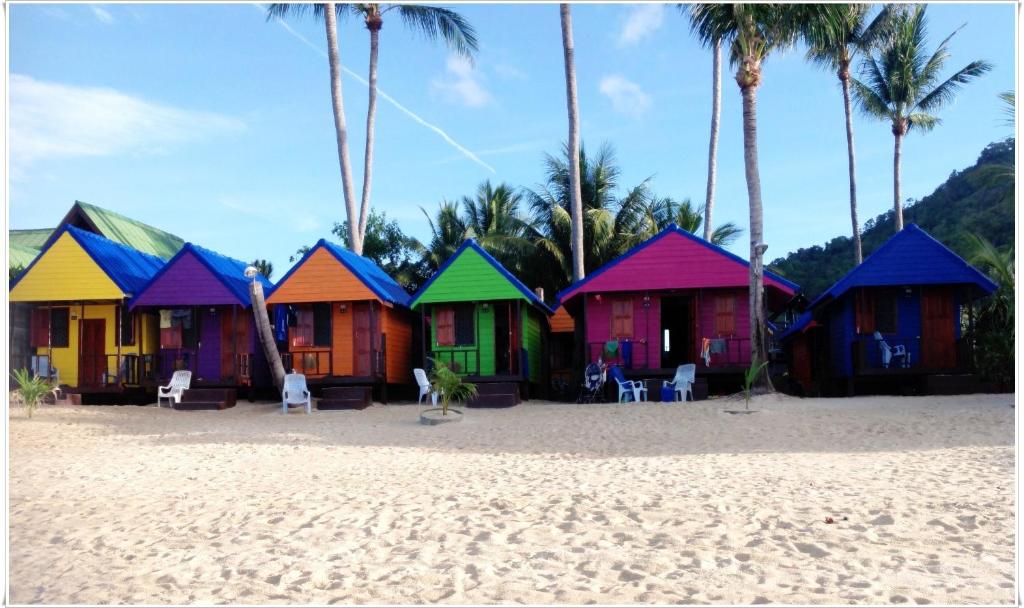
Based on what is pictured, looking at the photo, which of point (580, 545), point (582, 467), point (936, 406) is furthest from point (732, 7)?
point (580, 545)

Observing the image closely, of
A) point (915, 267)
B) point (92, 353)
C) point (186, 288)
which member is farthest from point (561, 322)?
point (92, 353)

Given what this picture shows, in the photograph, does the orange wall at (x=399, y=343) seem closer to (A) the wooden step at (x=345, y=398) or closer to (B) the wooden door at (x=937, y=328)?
(A) the wooden step at (x=345, y=398)

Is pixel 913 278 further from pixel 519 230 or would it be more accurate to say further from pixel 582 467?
pixel 519 230

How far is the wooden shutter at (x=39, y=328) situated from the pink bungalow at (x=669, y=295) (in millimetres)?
12714

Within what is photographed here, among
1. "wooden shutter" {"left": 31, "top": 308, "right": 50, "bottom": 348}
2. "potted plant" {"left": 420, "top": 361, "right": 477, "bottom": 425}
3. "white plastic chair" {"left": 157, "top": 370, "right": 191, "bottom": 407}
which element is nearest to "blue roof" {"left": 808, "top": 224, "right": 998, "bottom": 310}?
"potted plant" {"left": 420, "top": 361, "right": 477, "bottom": 425}

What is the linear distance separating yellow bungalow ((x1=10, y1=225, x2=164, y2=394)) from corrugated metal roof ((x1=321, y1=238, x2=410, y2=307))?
5127 millimetres

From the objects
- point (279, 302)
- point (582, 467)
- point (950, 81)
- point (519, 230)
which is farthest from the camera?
point (519, 230)

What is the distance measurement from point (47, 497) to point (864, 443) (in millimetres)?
9720

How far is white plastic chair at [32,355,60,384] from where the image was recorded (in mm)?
20031

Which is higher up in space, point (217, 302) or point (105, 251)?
point (105, 251)

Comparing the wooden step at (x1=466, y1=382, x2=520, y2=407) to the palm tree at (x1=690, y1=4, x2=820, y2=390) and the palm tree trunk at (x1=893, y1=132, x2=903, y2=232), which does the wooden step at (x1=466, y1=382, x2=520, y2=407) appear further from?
the palm tree trunk at (x1=893, y1=132, x2=903, y2=232)

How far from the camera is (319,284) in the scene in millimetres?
19422

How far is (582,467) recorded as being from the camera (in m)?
9.70

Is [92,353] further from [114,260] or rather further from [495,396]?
[495,396]
